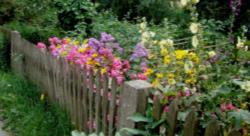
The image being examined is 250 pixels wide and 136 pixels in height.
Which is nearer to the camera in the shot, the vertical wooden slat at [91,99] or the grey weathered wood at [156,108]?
the grey weathered wood at [156,108]

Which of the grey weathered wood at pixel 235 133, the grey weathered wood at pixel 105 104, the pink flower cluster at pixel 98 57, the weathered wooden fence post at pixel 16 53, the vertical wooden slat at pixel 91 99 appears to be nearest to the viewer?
the grey weathered wood at pixel 235 133

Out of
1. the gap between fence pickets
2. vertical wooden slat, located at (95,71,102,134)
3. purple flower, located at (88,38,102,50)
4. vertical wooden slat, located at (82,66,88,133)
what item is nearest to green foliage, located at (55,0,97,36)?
the gap between fence pickets

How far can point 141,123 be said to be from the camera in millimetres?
2656

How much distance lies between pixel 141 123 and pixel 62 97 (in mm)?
1729

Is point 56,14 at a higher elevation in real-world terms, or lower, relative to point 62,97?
higher

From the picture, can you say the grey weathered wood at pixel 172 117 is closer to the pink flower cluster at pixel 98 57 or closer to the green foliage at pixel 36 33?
the pink flower cluster at pixel 98 57

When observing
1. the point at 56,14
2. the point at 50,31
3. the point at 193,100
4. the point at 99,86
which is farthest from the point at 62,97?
the point at 56,14

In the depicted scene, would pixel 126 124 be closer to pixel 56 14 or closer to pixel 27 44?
pixel 27 44

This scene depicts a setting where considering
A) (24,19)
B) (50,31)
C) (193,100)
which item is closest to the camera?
(193,100)

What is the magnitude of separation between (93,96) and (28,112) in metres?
1.39

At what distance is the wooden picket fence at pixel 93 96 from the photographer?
2.35 m

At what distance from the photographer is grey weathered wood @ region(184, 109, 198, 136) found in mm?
2129

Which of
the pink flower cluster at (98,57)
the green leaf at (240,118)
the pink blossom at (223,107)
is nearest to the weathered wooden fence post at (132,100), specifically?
the pink blossom at (223,107)

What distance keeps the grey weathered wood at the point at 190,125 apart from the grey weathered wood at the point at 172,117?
0.13 metres
